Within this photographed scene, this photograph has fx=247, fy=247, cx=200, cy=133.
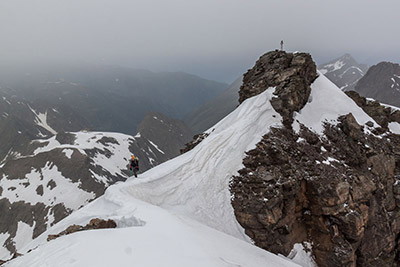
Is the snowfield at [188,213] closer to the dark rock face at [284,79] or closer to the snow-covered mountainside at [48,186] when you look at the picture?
the dark rock face at [284,79]

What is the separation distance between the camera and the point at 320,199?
22.6 metres

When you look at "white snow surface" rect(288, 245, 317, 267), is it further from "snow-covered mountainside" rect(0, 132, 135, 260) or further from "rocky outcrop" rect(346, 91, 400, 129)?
"snow-covered mountainside" rect(0, 132, 135, 260)

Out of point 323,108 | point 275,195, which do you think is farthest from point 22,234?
point 323,108

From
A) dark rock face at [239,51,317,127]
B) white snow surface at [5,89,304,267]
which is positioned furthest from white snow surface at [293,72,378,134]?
white snow surface at [5,89,304,267]

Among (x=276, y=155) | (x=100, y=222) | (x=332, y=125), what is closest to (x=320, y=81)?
(x=332, y=125)

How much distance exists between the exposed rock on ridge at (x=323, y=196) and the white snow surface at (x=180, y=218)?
1903 mm

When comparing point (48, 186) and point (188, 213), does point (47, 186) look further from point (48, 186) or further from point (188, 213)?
point (188, 213)

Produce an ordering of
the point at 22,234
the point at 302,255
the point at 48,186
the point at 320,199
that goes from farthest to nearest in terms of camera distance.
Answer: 1. the point at 48,186
2. the point at 22,234
3. the point at 320,199
4. the point at 302,255

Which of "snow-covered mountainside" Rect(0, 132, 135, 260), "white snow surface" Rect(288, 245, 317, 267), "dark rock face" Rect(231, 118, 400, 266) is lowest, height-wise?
"snow-covered mountainside" Rect(0, 132, 135, 260)

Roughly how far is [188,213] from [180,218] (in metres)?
3.96

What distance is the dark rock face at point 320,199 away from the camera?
2164cm

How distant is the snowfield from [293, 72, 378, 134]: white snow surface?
12cm

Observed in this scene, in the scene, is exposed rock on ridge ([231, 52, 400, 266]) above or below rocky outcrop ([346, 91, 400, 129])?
below

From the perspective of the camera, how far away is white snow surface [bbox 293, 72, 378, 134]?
30266 millimetres
